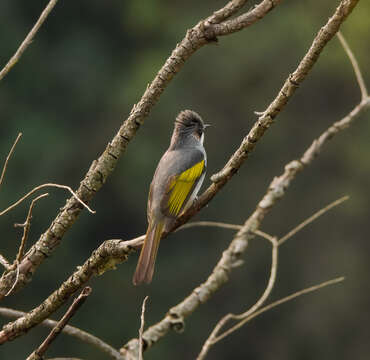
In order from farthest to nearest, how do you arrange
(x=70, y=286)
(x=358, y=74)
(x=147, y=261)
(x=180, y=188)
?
1. (x=180, y=188)
2. (x=147, y=261)
3. (x=70, y=286)
4. (x=358, y=74)

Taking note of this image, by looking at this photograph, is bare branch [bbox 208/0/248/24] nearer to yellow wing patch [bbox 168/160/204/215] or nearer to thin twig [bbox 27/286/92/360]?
thin twig [bbox 27/286/92/360]

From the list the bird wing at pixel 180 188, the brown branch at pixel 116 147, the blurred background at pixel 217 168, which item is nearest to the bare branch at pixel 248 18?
the brown branch at pixel 116 147

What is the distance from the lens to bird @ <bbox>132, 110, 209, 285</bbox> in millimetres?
5781

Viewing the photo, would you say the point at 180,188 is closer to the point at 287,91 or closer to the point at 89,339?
the point at 287,91

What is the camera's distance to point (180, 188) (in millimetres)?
6777

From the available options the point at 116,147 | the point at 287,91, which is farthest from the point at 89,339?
the point at 287,91

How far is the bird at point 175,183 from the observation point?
228 inches

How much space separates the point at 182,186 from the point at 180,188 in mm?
19

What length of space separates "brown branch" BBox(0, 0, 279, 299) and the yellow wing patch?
2.47 meters

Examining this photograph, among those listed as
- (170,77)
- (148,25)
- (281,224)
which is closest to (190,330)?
(281,224)

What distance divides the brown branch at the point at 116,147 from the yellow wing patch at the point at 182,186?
2.47 m

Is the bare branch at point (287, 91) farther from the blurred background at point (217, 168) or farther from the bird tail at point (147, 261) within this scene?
the blurred background at point (217, 168)

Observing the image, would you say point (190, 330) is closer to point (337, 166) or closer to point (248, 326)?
point (248, 326)

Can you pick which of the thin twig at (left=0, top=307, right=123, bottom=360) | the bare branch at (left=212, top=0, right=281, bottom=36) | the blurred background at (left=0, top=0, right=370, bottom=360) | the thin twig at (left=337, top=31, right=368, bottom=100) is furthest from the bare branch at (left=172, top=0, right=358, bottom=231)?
the blurred background at (left=0, top=0, right=370, bottom=360)
